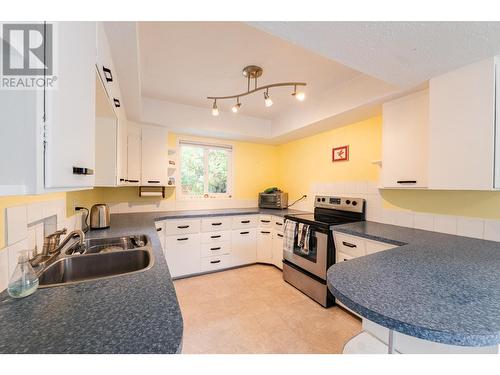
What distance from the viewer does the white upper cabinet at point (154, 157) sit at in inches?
110

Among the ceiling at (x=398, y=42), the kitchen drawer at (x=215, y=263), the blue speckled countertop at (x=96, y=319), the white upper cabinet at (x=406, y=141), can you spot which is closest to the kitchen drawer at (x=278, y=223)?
the kitchen drawer at (x=215, y=263)

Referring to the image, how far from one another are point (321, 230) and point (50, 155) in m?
2.17

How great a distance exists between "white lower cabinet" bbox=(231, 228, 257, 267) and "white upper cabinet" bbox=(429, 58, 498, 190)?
88.7 inches

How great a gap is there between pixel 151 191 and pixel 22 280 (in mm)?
2390

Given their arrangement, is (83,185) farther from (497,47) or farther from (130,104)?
(497,47)

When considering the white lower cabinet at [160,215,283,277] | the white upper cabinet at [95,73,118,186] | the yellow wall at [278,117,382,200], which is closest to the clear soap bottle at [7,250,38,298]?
the white upper cabinet at [95,73,118,186]

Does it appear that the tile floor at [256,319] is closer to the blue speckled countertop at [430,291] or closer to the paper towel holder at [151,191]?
the blue speckled countertop at [430,291]

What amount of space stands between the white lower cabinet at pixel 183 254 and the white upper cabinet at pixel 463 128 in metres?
2.60

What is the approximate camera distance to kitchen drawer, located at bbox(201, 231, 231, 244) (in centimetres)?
292

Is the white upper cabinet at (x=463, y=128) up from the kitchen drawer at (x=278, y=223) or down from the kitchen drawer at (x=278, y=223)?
up

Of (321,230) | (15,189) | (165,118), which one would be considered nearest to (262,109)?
(165,118)

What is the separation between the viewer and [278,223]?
3.06 meters

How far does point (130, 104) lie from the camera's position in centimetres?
222

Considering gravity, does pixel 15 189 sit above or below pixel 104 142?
below
